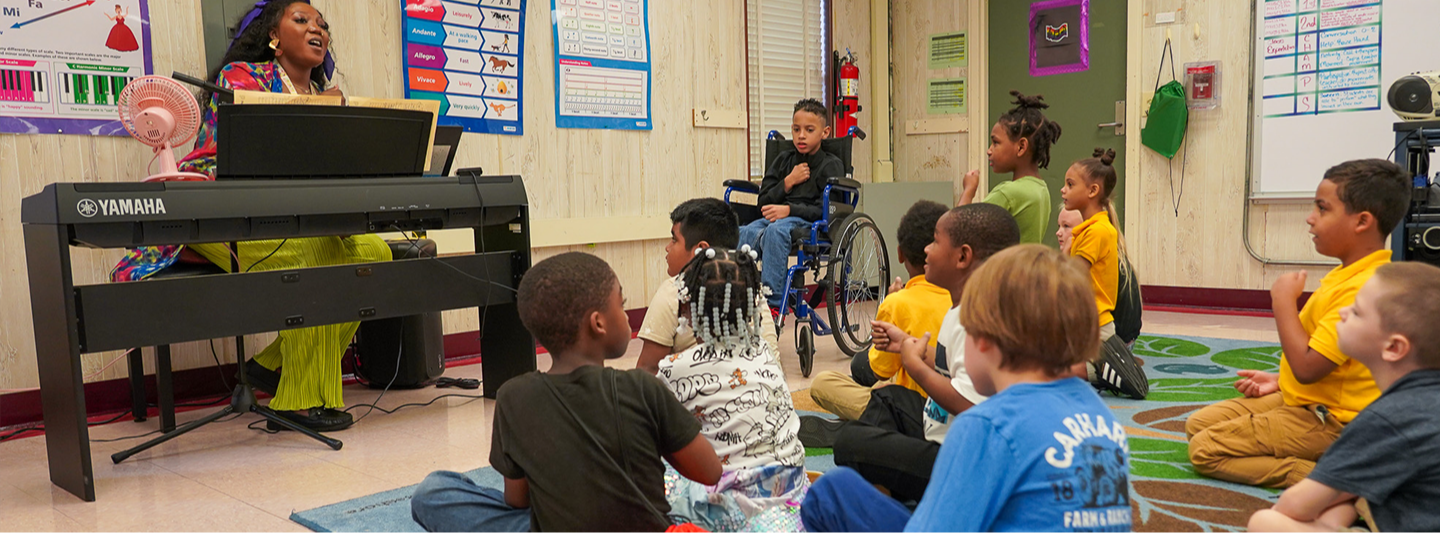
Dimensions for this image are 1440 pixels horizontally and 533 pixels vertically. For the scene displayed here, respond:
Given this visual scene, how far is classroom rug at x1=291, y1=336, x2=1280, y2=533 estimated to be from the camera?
6.85 feet

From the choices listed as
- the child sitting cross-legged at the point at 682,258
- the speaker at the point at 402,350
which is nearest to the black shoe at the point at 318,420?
the speaker at the point at 402,350

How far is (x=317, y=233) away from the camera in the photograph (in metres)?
2.83

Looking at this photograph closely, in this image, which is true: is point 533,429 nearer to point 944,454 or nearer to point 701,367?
point 701,367

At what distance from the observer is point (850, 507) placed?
138 centimetres

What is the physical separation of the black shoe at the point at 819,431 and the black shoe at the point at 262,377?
182cm

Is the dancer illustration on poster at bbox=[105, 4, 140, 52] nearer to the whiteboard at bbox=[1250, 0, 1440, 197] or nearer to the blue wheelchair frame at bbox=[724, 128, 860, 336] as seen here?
the blue wheelchair frame at bbox=[724, 128, 860, 336]

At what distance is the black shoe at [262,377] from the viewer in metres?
3.31

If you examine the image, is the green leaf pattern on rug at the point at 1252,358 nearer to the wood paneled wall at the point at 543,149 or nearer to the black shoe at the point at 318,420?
the wood paneled wall at the point at 543,149

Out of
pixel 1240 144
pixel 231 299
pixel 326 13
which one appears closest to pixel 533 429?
pixel 231 299

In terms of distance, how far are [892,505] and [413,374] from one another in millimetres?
2732

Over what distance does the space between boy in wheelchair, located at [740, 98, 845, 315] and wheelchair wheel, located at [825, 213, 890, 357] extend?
20cm

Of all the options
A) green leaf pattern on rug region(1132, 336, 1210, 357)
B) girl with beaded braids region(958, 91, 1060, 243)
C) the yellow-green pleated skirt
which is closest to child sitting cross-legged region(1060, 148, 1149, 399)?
girl with beaded braids region(958, 91, 1060, 243)

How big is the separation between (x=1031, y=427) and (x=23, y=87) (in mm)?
3487

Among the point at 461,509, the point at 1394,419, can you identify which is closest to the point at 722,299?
the point at 461,509
